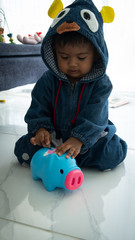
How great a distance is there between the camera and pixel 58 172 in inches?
25.3

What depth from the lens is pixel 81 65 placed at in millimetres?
731

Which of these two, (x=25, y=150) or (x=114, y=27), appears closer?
(x=25, y=150)

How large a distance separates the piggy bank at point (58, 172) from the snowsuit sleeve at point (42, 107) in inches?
5.3

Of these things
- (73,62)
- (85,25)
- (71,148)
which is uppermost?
(85,25)

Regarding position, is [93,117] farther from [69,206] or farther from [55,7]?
[55,7]

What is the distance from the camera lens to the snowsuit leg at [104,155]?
0.77 meters

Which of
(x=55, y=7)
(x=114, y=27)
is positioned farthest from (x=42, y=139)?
(x=114, y=27)

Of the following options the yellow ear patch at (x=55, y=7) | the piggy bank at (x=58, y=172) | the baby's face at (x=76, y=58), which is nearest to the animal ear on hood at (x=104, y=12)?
the yellow ear patch at (x=55, y=7)

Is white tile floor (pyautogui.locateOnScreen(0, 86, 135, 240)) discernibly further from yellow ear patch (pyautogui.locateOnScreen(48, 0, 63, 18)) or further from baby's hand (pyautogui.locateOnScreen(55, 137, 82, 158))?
yellow ear patch (pyautogui.locateOnScreen(48, 0, 63, 18))

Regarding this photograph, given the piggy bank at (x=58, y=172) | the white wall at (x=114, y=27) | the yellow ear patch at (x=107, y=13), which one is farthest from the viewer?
the white wall at (x=114, y=27)

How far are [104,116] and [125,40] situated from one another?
1470 millimetres

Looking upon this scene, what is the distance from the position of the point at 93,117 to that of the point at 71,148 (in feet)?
0.43

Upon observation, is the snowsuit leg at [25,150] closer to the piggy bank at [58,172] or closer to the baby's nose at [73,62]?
the piggy bank at [58,172]

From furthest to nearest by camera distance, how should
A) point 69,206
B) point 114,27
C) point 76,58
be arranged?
1. point 114,27
2. point 76,58
3. point 69,206
